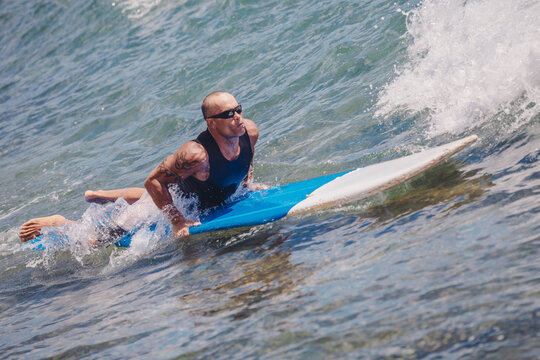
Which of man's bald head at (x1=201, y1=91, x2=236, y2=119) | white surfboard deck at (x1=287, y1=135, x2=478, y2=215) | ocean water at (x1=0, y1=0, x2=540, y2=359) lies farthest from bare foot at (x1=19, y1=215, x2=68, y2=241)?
white surfboard deck at (x1=287, y1=135, x2=478, y2=215)

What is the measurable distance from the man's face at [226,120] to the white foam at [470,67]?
235 centimetres

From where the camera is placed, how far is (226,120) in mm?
5543

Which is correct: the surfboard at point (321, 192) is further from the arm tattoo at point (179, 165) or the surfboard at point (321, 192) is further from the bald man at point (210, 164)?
the arm tattoo at point (179, 165)

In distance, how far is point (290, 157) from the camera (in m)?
7.71

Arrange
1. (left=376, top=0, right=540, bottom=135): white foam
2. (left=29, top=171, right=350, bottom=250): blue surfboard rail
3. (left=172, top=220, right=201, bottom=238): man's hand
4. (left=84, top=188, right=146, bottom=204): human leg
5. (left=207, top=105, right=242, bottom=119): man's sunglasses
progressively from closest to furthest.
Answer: (left=207, top=105, right=242, bottom=119): man's sunglasses < (left=29, top=171, right=350, bottom=250): blue surfboard rail < (left=172, top=220, right=201, bottom=238): man's hand < (left=376, top=0, right=540, bottom=135): white foam < (left=84, top=188, right=146, bottom=204): human leg

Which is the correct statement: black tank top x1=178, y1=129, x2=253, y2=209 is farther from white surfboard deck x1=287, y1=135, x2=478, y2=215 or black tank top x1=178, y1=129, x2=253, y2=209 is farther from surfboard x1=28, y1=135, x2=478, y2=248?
white surfboard deck x1=287, y1=135, x2=478, y2=215

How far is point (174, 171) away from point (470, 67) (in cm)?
360

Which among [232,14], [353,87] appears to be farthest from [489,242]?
[232,14]

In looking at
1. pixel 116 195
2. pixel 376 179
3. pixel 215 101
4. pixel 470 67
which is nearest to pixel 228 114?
pixel 215 101

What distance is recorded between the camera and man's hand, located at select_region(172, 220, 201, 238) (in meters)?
5.93

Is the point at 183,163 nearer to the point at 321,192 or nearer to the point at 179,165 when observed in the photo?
the point at 179,165

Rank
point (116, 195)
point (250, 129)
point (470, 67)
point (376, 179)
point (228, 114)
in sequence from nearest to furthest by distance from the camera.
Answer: point (376, 179) → point (228, 114) → point (250, 129) → point (116, 195) → point (470, 67)

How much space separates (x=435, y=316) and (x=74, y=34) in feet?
54.6

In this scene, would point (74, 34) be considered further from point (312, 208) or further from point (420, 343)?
point (420, 343)
